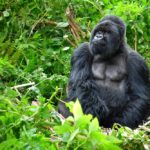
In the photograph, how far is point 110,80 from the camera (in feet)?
15.9

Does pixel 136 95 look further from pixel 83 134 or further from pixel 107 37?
pixel 83 134

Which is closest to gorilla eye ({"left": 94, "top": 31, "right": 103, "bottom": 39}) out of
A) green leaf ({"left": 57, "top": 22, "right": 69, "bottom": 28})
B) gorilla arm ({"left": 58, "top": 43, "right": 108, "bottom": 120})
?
→ gorilla arm ({"left": 58, "top": 43, "right": 108, "bottom": 120})

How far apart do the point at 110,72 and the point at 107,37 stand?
32 centimetres

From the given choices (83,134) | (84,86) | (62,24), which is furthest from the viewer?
(62,24)

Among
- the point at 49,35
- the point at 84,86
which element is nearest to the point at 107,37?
the point at 84,86

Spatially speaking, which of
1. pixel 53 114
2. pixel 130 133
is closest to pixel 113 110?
pixel 130 133

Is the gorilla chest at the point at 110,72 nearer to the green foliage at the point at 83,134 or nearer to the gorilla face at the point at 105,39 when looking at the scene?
the gorilla face at the point at 105,39

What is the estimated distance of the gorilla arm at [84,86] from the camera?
4637mm

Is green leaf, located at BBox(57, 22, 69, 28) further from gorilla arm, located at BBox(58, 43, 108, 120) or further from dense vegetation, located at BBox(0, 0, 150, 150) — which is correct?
gorilla arm, located at BBox(58, 43, 108, 120)

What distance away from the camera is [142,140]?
3.18 m

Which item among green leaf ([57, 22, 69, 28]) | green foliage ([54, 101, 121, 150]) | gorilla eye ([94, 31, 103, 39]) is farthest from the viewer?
green leaf ([57, 22, 69, 28])

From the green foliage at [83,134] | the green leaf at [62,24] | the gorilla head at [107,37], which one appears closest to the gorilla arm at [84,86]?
the gorilla head at [107,37]

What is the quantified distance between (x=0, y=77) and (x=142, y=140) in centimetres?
215

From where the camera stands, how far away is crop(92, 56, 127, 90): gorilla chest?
15.9ft
